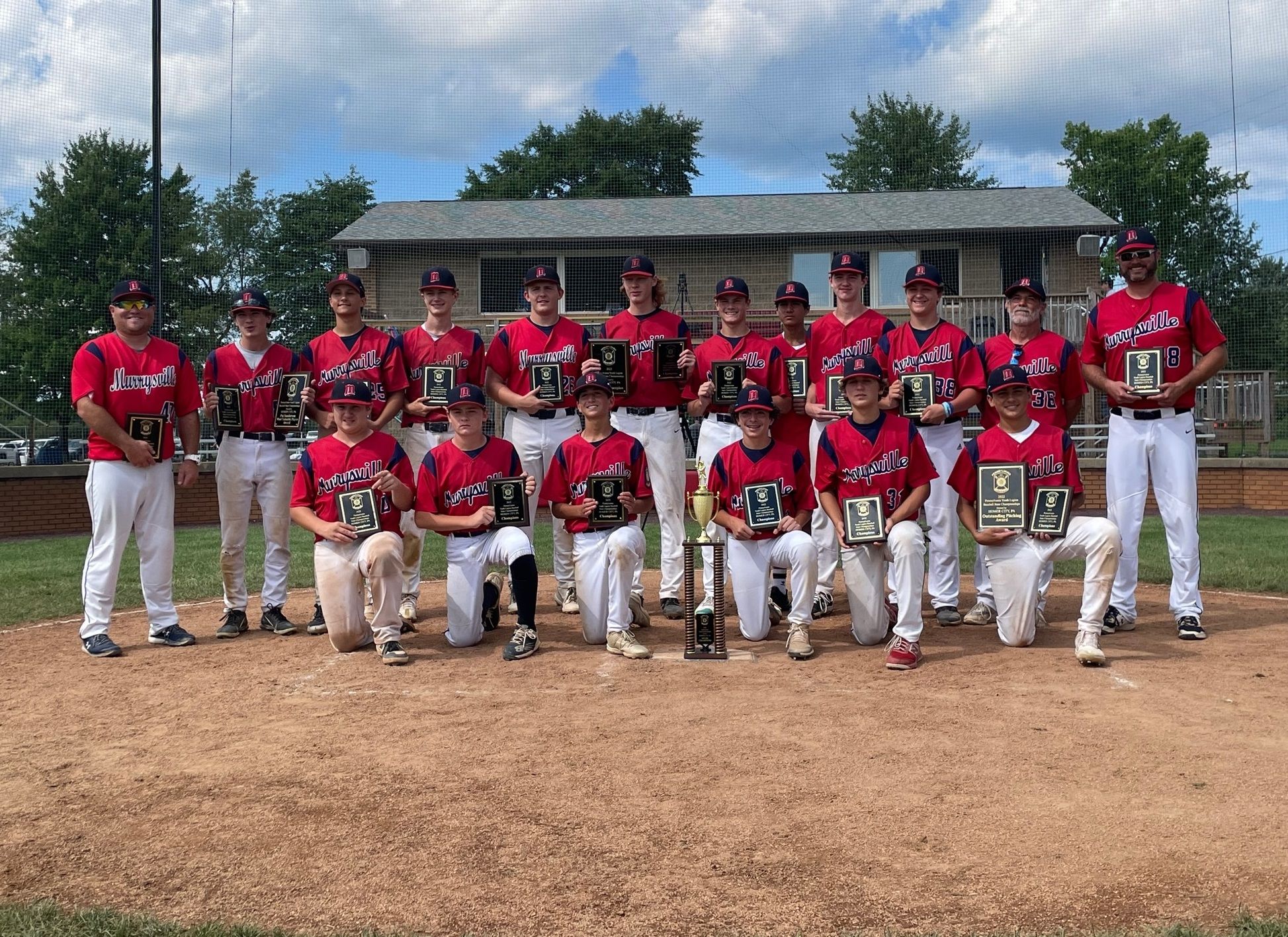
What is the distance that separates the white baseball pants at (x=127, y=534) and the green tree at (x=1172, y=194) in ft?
62.1

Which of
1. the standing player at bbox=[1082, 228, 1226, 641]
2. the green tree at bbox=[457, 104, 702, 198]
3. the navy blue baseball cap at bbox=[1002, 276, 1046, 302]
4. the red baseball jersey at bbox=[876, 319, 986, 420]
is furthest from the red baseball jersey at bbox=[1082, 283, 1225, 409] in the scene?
the green tree at bbox=[457, 104, 702, 198]

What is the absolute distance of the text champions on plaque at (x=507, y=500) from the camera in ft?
21.1

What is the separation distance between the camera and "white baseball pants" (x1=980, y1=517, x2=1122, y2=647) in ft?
19.9

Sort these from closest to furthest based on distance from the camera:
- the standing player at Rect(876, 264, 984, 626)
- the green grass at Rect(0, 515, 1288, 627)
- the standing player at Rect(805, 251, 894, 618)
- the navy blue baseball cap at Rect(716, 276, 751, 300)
Answer: the standing player at Rect(876, 264, 984, 626) → the standing player at Rect(805, 251, 894, 618) → the navy blue baseball cap at Rect(716, 276, 751, 300) → the green grass at Rect(0, 515, 1288, 627)

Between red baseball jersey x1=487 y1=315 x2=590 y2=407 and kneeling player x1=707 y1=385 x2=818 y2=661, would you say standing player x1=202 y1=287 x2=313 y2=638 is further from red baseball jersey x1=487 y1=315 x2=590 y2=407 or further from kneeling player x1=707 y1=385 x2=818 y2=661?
kneeling player x1=707 y1=385 x2=818 y2=661

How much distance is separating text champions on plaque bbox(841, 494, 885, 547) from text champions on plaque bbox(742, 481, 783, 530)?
42cm

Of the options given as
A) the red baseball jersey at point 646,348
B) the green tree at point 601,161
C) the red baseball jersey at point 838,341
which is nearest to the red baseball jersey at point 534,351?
the red baseball jersey at point 646,348

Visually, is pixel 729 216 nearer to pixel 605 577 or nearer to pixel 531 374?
pixel 531 374

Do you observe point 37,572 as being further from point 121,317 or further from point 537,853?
point 537,853

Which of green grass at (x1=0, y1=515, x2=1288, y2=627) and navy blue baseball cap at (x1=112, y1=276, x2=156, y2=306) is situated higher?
navy blue baseball cap at (x1=112, y1=276, x2=156, y2=306)

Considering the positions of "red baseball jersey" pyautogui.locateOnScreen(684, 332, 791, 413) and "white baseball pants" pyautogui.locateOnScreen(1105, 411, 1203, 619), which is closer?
"white baseball pants" pyautogui.locateOnScreen(1105, 411, 1203, 619)

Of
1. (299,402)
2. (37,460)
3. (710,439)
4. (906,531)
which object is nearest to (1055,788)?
(906,531)

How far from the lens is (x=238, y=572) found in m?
7.21

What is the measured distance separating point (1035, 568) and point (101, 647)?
548cm
